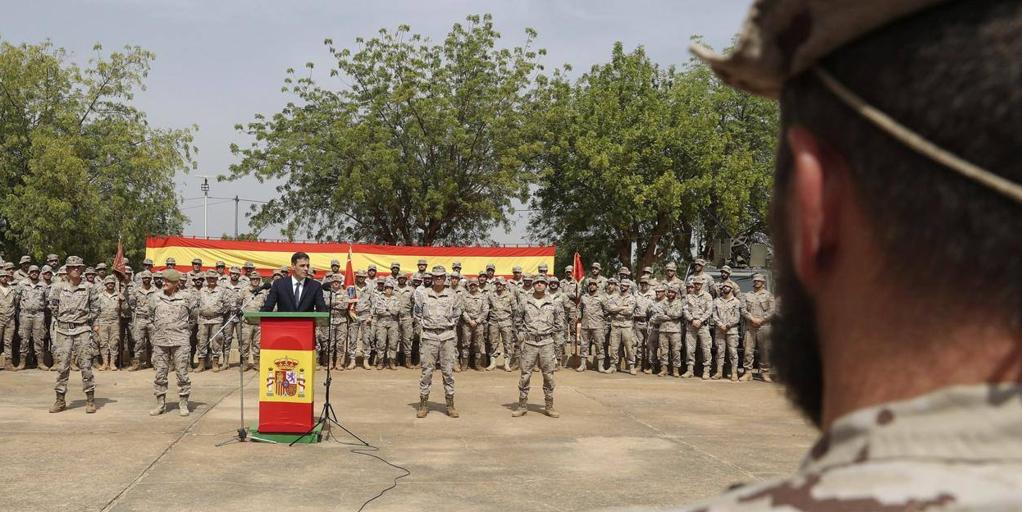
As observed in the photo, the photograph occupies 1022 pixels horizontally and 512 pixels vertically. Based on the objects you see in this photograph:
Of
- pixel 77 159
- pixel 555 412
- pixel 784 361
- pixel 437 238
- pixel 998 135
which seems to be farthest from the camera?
pixel 437 238

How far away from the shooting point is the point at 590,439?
913 centimetres

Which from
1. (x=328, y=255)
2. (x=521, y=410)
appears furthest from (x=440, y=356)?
(x=328, y=255)

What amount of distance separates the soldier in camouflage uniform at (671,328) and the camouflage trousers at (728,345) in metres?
0.76

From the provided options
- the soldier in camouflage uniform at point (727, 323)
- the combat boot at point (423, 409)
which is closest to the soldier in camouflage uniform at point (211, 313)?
the combat boot at point (423, 409)

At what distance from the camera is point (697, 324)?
16.4 m

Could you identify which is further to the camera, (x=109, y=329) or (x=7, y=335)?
(x=109, y=329)

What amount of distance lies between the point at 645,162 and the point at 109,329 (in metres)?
18.2

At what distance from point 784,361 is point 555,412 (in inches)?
397

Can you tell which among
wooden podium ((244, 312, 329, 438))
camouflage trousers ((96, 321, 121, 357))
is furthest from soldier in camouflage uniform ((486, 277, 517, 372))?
wooden podium ((244, 312, 329, 438))

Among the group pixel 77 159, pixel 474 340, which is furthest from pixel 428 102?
pixel 474 340

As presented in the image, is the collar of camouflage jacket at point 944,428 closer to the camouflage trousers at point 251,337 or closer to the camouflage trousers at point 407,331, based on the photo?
the camouflage trousers at point 251,337

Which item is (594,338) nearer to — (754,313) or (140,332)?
(754,313)

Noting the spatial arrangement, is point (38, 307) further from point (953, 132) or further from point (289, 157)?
point (953, 132)

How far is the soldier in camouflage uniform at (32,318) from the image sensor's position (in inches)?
624
